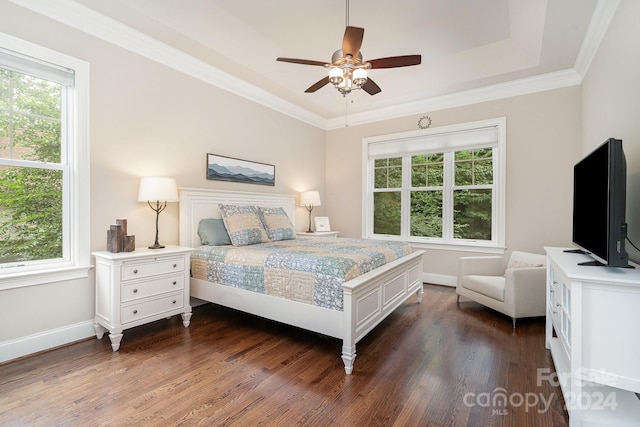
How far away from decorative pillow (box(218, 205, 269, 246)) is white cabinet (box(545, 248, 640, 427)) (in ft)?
9.25

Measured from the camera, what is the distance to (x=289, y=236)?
404 centimetres

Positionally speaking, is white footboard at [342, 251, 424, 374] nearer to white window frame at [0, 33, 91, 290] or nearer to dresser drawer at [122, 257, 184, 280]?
dresser drawer at [122, 257, 184, 280]

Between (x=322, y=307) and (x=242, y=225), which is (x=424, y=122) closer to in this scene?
(x=242, y=225)

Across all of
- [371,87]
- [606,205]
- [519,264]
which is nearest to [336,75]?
[371,87]

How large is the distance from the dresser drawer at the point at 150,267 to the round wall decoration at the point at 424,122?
391cm

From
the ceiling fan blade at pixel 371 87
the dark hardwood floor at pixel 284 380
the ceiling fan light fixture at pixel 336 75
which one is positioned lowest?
the dark hardwood floor at pixel 284 380

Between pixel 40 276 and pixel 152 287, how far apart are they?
810 millimetres

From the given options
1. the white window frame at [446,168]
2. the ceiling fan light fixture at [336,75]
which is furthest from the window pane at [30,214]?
the white window frame at [446,168]

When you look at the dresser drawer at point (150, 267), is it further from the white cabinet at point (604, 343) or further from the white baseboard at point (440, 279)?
the white baseboard at point (440, 279)

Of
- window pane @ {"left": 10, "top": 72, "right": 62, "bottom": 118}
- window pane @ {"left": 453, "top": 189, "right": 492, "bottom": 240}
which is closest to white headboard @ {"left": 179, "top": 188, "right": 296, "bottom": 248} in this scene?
window pane @ {"left": 10, "top": 72, "right": 62, "bottom": 118}

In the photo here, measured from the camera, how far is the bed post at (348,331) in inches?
85.2

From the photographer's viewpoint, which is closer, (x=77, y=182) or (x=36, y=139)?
(x=36, y=139)

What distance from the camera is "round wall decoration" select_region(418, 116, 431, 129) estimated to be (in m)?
4.70

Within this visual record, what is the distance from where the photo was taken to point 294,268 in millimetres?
2527
